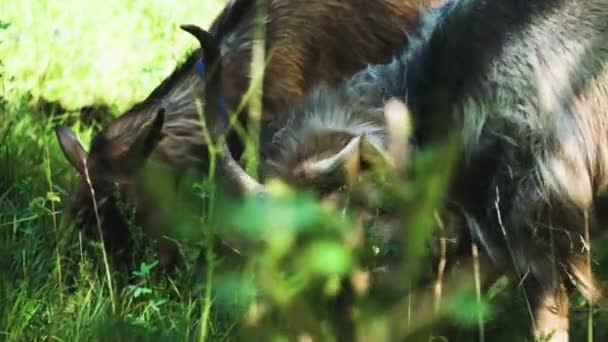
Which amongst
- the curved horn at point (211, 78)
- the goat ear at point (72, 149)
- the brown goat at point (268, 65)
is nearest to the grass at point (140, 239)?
the goat ear at point (72, 149)

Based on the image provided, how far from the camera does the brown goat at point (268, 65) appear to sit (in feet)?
15.6

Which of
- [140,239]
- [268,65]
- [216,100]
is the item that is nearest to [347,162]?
[216,100]

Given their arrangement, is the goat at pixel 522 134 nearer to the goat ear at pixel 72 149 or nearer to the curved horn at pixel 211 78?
the curved horn at pixel 211 78

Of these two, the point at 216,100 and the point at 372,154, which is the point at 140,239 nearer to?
the point at 216,100

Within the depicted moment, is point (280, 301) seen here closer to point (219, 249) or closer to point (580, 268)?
point (219, 249)

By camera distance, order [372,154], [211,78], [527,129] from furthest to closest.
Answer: [211,78] < [527,129] < [372,154]

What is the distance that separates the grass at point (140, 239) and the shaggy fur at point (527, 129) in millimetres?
178

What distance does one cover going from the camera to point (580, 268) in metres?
3.84

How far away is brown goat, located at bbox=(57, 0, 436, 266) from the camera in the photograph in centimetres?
475

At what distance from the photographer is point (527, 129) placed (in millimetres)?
3738

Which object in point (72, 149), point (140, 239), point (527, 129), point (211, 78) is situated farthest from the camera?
point (72, 149)

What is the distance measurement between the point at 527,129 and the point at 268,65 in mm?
1511

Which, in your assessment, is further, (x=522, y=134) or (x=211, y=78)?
(x=211, y=78)

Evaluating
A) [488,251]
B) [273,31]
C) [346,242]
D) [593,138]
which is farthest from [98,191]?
[346,242]
